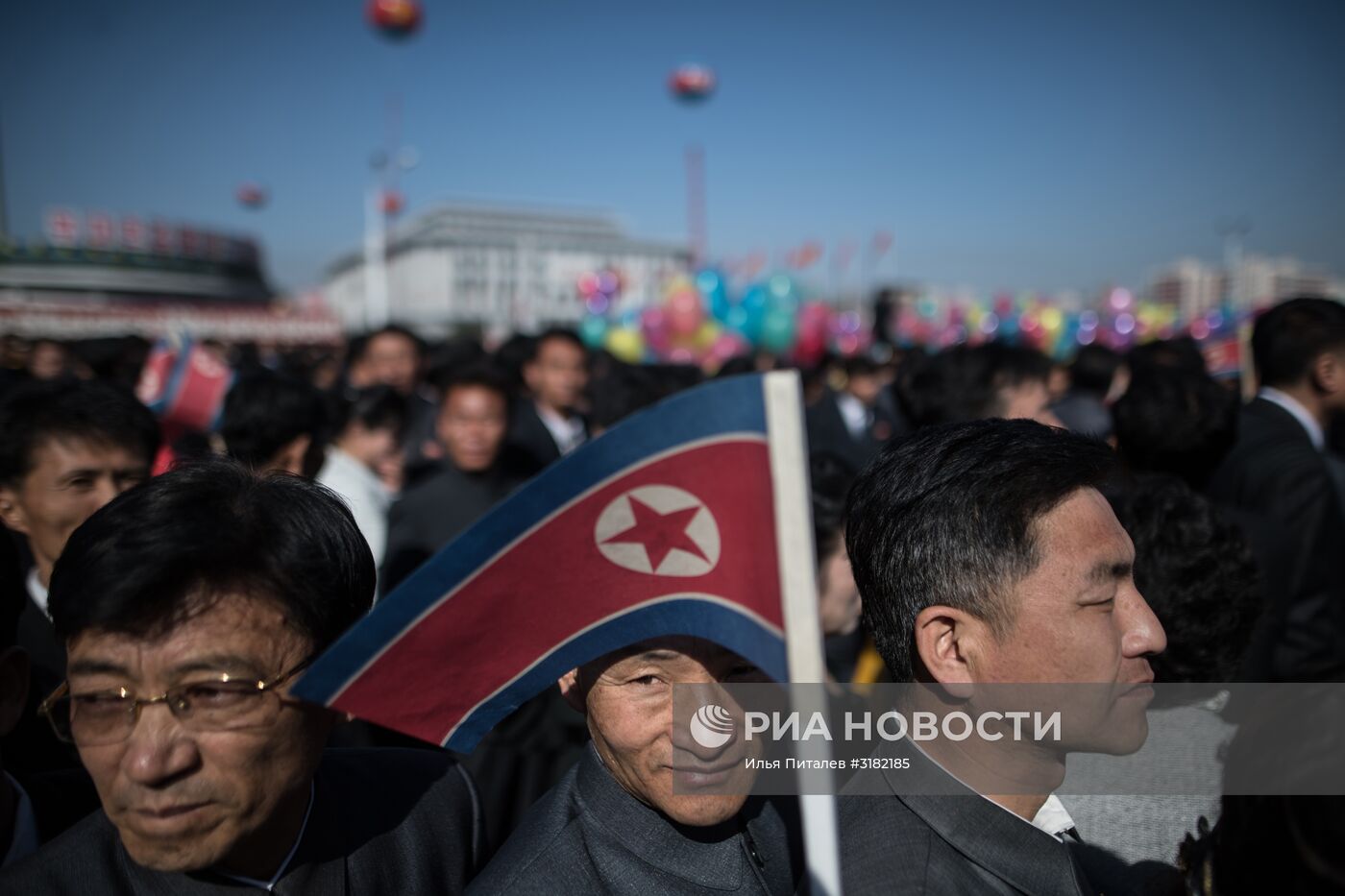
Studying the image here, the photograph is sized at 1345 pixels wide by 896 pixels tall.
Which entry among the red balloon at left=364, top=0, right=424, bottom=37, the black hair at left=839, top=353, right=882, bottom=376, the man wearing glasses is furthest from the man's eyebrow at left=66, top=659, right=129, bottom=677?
the red balloon at left=364, top=0, right=424, bottom=37

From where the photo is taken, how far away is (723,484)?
108 centimetres

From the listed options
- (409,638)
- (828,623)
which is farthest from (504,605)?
(828,623)

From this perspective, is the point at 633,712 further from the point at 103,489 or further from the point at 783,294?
the point at 783,294

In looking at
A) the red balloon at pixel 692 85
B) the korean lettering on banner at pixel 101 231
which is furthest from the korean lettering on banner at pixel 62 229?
the red balloon at pixel 692 85

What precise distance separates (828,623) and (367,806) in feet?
4.66

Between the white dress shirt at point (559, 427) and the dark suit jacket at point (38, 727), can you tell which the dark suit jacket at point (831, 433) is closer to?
the white dress shirt at point (559, 427)

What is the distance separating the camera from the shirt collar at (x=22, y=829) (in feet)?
4.51

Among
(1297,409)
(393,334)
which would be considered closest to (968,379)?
(1297,409)

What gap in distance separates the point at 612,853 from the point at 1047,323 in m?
19.6

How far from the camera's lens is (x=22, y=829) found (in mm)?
1396

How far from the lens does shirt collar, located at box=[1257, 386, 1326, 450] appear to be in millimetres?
3197

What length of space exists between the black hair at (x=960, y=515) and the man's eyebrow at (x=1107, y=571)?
3.2 inches

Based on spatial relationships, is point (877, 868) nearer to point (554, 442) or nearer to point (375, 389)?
point (375, 389)

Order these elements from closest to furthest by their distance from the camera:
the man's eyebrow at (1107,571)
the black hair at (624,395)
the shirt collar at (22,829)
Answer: the man's eyebrow at (1107,571)
the shirt collar at (22,829)
the black hair at (624,395)
